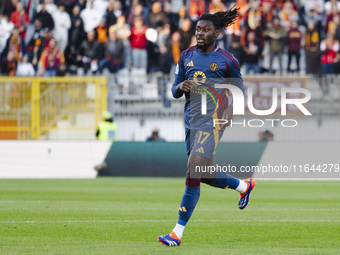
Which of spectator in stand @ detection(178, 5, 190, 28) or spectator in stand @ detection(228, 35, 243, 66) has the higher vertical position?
spectator in stand @ detection(178, 5, 190, 28)

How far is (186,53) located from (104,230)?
2.38m

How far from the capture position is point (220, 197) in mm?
15180

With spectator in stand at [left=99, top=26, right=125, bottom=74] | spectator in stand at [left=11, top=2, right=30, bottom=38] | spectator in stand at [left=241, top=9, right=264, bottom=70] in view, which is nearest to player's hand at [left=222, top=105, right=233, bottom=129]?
spectator in stand at [left=241, top=9, right=264, bottom=70]

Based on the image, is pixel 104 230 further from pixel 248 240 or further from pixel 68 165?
pixel 68 165

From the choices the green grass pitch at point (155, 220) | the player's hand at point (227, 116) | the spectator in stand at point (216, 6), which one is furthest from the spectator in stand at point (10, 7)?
the player's hand at point (227, 116)

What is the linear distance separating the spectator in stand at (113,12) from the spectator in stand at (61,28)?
1.28 m

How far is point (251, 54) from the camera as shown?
24.1 meters

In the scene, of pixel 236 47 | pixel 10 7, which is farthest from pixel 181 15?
pixel 10 7

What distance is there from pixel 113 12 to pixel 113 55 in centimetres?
171

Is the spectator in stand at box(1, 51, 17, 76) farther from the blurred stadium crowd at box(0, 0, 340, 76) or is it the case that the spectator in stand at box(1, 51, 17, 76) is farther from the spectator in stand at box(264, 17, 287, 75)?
the spectator in stand at box(264, 17, 287, 75)

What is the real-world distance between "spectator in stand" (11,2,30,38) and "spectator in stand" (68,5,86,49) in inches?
64.0

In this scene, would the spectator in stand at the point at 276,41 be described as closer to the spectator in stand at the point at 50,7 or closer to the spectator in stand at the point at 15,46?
the spectator in stand at the point at 50,7

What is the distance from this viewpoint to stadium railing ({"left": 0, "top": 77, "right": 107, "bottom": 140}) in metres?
22.4

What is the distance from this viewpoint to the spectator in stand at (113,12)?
25.3 m
